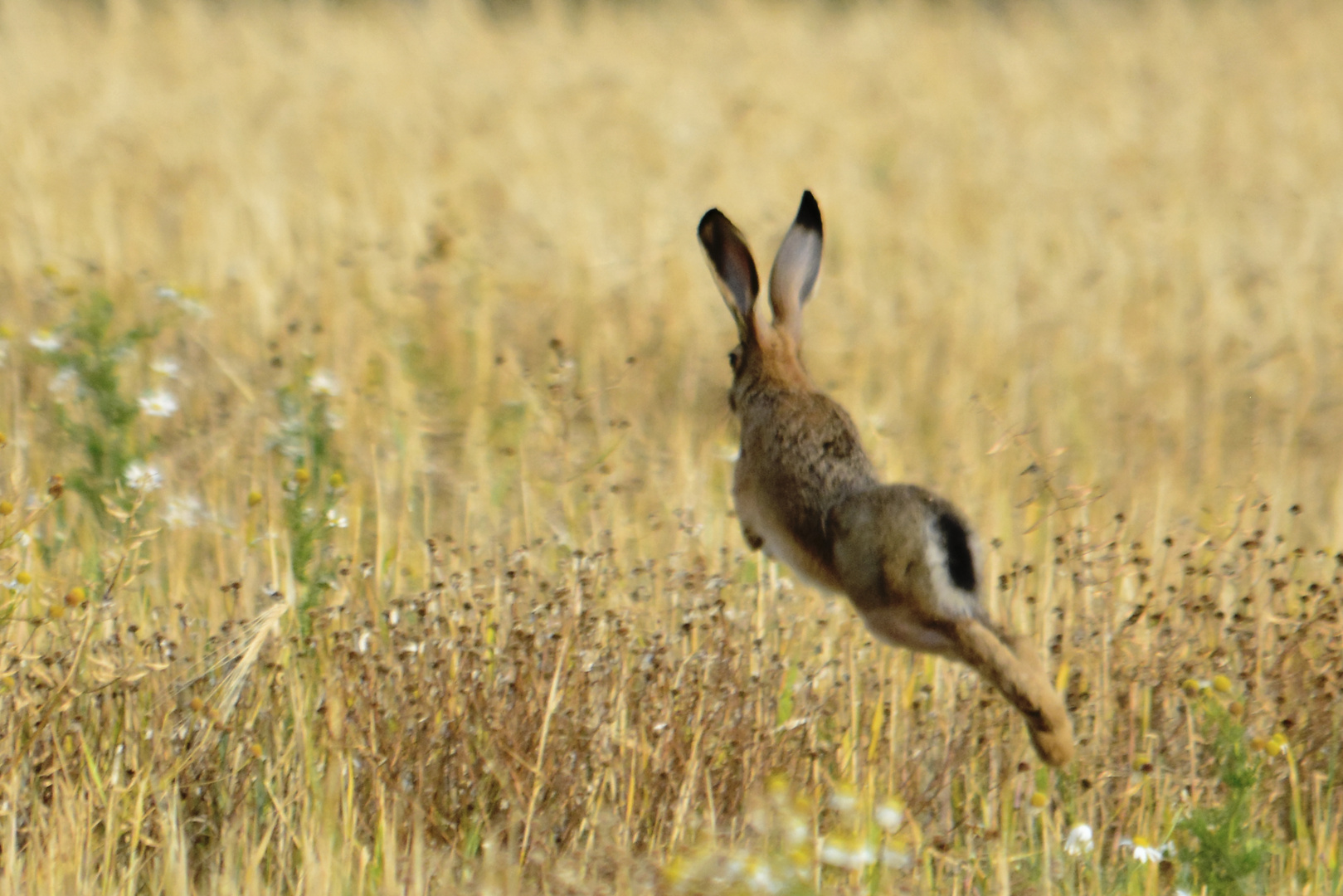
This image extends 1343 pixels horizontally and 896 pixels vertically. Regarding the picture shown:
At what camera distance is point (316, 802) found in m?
3.74

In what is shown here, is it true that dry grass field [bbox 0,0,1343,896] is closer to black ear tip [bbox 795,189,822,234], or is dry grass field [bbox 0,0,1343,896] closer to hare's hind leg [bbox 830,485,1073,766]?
hare's hind leg [bbox 830,485,1073,766]

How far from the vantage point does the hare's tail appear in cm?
303

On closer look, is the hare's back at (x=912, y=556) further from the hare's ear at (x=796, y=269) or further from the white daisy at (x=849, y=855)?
the hare's ear at (x=796, y=269)

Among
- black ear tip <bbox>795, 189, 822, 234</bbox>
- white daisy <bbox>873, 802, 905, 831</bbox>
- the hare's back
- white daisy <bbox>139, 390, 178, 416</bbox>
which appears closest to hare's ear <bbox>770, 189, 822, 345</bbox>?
black ear tip <bbox>795, 189, 822, 234</bbox>

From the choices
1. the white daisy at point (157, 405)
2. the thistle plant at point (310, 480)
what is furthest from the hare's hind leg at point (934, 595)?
the white daisy at point (157, 405)

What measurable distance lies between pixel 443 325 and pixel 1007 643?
4.80 meters

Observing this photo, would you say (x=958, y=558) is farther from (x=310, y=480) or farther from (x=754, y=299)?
(x=310, y=480)

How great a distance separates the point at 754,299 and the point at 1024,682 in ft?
3.73

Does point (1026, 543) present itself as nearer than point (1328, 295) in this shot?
Yes

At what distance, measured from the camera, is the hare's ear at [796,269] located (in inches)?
156

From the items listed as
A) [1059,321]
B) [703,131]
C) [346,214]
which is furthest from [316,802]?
[703,131]

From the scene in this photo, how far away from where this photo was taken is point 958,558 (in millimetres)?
3129

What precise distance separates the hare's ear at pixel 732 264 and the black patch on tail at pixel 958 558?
32.5 inches

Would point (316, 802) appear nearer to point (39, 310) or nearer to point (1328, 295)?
point (39, 310)
